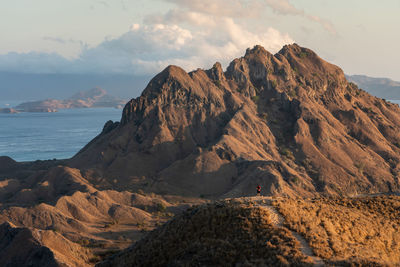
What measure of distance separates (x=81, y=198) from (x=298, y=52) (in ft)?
308

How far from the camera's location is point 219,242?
1268 inches

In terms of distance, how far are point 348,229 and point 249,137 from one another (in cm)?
6945

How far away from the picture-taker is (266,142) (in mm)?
107875

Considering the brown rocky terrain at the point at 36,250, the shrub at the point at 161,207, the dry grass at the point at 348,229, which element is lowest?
the shrub at the point at 161,207

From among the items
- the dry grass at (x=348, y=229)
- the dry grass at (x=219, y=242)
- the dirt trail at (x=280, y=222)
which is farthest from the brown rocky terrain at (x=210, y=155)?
the dirt trail at (x=280, y=222)

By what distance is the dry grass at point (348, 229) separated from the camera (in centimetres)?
3058

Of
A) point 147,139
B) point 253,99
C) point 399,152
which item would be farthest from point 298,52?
point 147,139

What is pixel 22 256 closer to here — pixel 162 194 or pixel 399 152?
pixel 162 194

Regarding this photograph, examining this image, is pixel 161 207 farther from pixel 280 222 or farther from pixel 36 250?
pixel 280 222

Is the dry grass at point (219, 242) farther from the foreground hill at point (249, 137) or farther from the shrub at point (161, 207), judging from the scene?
the foreground hill at point (249, 137)

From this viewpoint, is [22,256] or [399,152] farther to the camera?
[399,152]

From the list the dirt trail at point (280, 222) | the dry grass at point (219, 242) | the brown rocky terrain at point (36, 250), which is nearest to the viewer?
the dirt trail at point (280, 222)

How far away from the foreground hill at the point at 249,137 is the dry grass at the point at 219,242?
46.0 metres

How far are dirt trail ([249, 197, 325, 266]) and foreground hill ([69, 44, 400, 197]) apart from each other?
44.6 metres
